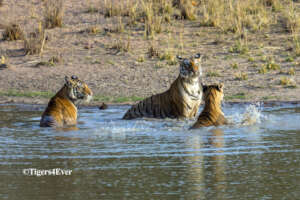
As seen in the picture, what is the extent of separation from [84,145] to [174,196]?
328 cm

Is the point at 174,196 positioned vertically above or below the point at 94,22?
below

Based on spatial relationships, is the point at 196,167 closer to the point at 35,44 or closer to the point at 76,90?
the point at 76,90

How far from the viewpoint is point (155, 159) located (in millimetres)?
8070

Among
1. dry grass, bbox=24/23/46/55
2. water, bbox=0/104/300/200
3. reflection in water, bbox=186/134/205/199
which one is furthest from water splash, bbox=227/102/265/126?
dry grass, bbox=24/23/46/55

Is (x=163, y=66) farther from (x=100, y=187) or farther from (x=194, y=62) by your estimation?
(x=100, y=187)

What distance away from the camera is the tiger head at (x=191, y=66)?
11.4 meters

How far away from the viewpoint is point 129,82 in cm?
1616

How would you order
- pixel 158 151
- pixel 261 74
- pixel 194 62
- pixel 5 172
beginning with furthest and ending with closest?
pixel 261 74, pixel 194 62, pixel 158 151, pixel 5 172

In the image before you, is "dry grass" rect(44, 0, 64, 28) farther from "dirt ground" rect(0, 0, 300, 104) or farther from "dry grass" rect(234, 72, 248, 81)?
"dry grass" rect(234, 72, 248, 81)

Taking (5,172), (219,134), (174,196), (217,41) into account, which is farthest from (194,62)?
(217,41)

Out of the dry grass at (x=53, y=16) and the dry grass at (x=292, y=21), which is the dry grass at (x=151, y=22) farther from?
the dry grass at (x=292, y=21)

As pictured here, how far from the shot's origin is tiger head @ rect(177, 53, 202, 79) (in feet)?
37.5

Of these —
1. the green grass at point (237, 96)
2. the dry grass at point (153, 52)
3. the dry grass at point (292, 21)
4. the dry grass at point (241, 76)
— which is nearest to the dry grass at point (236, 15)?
the dry grass at point (292, 21)

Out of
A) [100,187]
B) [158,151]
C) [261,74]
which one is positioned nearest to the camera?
[100,187]
